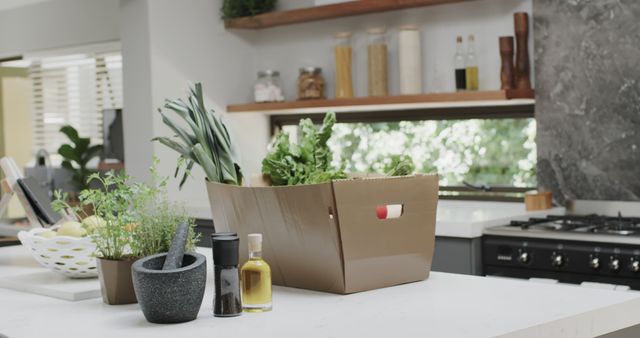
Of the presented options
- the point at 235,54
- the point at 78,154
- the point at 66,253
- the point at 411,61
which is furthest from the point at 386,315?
the point at 78,154

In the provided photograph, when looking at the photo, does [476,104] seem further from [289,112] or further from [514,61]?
[289,112]

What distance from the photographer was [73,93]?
7047 millimetres

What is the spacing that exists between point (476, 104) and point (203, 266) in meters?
3.14

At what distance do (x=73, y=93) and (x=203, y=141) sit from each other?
5.25m

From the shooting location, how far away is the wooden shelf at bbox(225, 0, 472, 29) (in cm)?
456

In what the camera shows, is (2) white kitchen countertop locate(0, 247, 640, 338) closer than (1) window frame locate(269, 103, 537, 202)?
Yes

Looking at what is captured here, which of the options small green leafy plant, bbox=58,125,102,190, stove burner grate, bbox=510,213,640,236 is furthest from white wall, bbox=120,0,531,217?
small green leafy plant, bbox=58,125,102,190

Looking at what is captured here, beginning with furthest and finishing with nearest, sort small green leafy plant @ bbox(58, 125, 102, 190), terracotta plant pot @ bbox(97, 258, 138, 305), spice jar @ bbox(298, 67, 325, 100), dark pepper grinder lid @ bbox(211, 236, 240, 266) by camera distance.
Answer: small green leafy plant @ bbox(58, 125, 102, 190), spice jar @ bbox(298, 67, 325, 100), terracotta plant pot @ bbox(97, 258, 138, 305), dark pepper grinder lid @ bbox(211, 236, 240, 266)

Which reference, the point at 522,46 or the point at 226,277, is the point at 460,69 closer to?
the point at 522,46

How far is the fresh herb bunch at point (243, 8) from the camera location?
5230mm

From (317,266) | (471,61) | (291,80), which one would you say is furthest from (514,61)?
(317,266)

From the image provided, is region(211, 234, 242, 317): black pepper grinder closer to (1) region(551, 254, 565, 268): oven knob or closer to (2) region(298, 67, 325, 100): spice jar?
(1) region(551, 254, 565, 268): oven knob

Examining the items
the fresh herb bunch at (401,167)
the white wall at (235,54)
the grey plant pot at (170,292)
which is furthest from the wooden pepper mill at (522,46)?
the grey plant pot at (170,292)

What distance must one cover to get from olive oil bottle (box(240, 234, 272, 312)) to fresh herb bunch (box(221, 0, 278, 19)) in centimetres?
366
